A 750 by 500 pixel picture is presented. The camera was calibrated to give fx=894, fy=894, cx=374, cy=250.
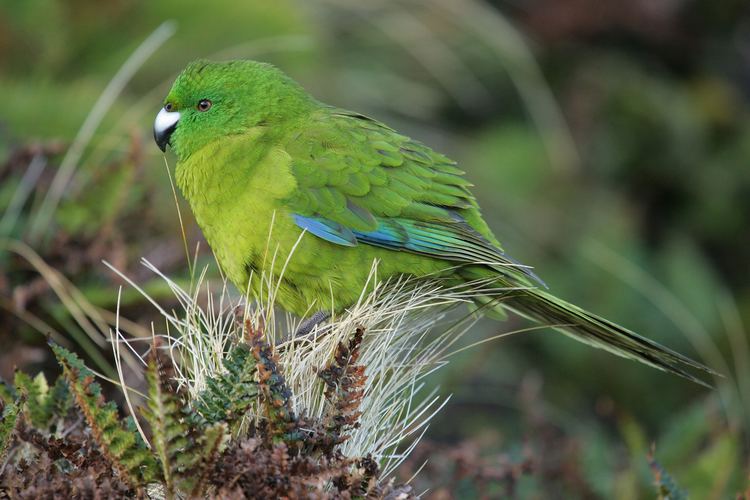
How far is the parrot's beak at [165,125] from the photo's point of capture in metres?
2.96

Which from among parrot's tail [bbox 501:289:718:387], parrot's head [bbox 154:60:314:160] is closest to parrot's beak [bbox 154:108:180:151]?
parrot's head [bbox 154:60:314:160]

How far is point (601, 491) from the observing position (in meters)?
3.34

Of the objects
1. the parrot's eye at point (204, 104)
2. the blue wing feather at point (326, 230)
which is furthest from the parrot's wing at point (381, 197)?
the parrot's eye at point (204, 104)

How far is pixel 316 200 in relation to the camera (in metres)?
2.80

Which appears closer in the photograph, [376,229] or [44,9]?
[376,229]

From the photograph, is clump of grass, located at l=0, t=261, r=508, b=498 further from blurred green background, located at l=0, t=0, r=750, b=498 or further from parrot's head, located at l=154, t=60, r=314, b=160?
parrot's head, located at l=154, t=60, r=314, b=160

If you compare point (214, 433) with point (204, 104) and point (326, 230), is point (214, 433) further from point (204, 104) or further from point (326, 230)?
point (204, 104)

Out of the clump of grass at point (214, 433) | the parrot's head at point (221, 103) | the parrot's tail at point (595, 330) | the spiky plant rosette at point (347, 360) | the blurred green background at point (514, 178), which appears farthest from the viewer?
the blurred green background at point (514, 178)

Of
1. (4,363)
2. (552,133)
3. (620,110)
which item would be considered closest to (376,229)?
(4,363)

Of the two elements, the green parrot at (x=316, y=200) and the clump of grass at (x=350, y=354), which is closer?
the clump of grass at (x=350, y=354)

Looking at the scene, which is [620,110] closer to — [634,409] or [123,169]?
[634,409]

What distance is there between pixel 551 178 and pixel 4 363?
436 centimetres

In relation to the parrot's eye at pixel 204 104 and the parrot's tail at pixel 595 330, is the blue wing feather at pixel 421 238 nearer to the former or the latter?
the parrot's tail at pixel 595 330

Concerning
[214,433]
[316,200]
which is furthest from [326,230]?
[214,433]
